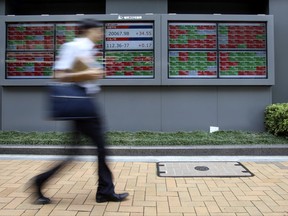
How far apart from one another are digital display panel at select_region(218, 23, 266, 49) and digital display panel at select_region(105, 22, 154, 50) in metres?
1.65

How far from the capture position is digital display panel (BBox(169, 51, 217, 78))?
862 cm

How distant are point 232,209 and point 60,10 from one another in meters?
7.71

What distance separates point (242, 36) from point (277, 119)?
6.92ft

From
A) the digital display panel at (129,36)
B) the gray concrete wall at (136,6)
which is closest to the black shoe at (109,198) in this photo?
the digital display panel at (129,36)

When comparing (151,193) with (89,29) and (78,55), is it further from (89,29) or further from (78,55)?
(89,29)

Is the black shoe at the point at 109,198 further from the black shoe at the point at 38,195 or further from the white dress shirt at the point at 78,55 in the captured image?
the white dress shirt at the point at 78,55

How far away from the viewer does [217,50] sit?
28.3 ft

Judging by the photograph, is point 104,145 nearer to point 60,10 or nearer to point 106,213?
point 106,213

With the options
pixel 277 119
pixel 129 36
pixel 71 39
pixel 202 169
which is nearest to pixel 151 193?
pixel 202 169

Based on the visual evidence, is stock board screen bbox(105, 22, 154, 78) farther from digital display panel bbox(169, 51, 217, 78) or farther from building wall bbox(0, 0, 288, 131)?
digital display panel bbox(169, 51, 217, 78)

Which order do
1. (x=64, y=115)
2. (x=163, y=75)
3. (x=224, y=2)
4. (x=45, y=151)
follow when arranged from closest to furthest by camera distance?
(x=64, y=115) < (x=45, y=151) < (x=163, y=75) < (x=224, y=2)

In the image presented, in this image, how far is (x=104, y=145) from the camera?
13.7ft

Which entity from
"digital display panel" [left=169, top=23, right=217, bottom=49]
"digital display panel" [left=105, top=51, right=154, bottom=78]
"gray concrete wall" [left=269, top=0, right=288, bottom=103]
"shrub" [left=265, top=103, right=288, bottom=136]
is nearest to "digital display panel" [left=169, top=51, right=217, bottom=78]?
"digital display panel" [left=169, top=23, right=217, bottom=49]

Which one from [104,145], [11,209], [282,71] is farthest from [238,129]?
[11,209]
